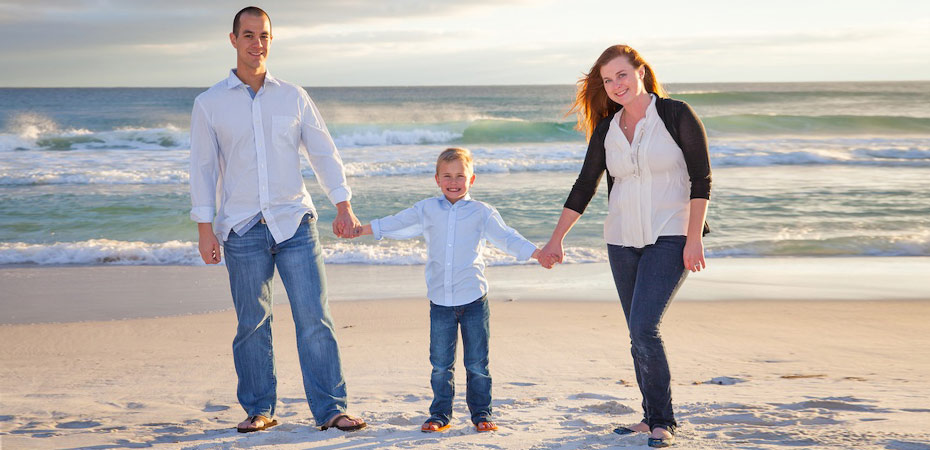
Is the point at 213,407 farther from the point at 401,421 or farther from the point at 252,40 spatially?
the point at 252,40

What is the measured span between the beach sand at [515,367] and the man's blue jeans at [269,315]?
0.59 ft

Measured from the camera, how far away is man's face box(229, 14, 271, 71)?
3367mm

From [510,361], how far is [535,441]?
163cm

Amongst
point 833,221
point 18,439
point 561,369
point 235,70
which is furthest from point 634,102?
point 833,221

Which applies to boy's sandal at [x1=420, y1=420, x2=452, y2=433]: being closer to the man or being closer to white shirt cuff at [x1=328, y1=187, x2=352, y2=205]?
the man

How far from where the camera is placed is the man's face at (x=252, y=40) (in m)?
3.37

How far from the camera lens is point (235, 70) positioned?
138 inches

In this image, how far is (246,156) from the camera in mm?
3418

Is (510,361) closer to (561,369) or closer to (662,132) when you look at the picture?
(561,369)

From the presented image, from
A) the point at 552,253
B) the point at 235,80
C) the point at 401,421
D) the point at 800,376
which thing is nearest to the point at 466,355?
the point at 401,421

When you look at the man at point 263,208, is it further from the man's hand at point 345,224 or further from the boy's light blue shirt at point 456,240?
the boy's light blue shirt at point 456,240

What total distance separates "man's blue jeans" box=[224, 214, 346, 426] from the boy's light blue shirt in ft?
1.10

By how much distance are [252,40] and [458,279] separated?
129cm

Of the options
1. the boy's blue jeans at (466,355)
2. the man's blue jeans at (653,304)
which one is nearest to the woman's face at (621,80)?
the man's blue jeans at (653,304)
